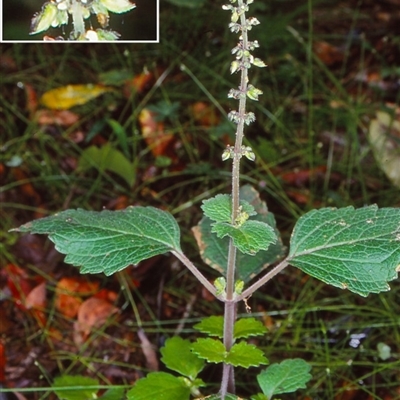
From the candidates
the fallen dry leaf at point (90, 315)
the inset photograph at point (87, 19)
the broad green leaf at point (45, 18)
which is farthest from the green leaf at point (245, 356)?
the broad green leaf at point (45, 18)

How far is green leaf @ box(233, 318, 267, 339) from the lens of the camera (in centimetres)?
151

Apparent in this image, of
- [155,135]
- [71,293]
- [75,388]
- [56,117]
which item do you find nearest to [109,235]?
[75,388]

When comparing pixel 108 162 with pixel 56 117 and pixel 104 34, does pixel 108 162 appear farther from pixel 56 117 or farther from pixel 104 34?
pixel 104 34

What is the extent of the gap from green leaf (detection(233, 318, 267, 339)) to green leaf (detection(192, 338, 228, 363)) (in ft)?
0.19

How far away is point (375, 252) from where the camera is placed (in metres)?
1.37

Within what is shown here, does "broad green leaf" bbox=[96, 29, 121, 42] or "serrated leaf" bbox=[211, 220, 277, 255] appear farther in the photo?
"broad green leaf" bbox=[96, 29, 121, 42]

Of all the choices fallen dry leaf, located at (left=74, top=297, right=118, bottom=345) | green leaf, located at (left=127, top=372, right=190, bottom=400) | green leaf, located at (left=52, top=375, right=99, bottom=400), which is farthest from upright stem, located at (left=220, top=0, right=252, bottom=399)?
fallen dry leaf, located at (left=74, top=297, right=118, bottom=345)

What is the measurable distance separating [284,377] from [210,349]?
0.21 metres

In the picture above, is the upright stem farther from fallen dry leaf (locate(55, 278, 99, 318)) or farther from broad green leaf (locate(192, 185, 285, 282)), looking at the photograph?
fallen dry leaf (locate(55, 278, 99, 318))

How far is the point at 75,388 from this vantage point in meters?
1.69

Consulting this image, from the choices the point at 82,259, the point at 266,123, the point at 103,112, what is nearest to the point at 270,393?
the point at 82,259

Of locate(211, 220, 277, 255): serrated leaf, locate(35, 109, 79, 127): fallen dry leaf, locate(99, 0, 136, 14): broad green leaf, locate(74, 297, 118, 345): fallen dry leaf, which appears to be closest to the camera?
locate(211, 220, 277, 255): serrated leaf

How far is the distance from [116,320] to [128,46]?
143 cm

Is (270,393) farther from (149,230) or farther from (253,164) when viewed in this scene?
(253,164)
